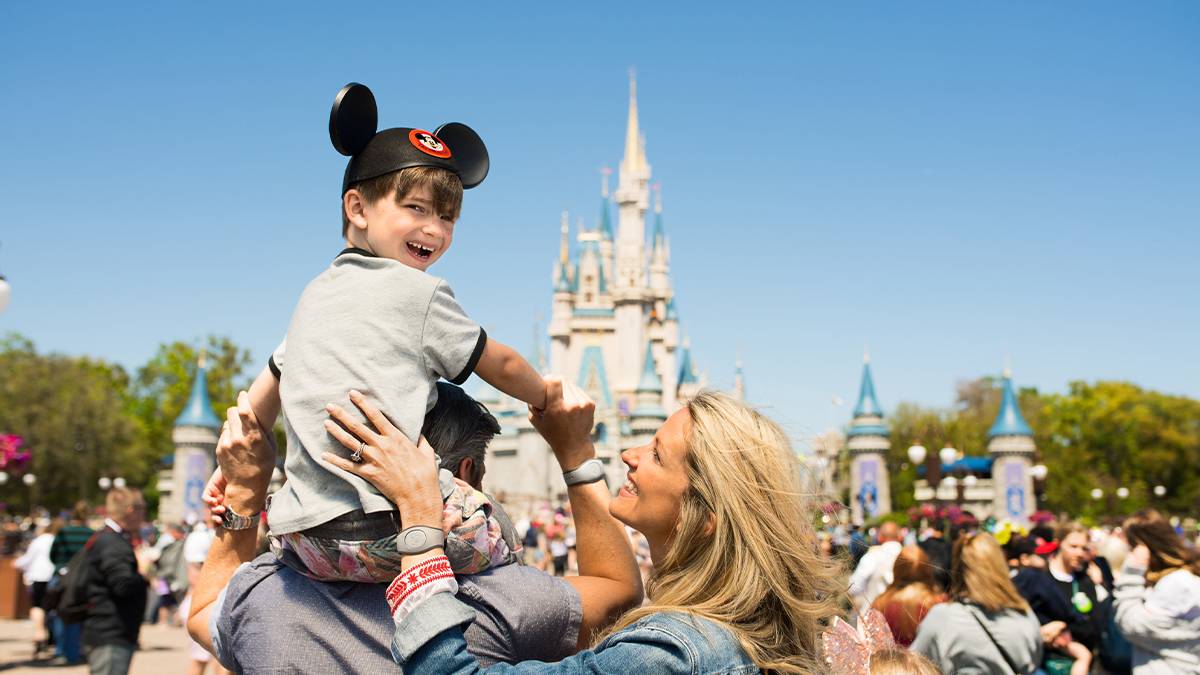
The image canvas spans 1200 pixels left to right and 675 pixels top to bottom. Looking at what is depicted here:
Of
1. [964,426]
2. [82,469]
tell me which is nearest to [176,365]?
[82,469]

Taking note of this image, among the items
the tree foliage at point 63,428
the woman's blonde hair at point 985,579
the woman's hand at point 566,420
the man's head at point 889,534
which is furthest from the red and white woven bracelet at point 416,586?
the tree foliage at point 63,428

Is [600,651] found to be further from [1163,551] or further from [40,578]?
[40,578]

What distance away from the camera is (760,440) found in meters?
2.02

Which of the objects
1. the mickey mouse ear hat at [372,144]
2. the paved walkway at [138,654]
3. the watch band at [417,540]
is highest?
the mickey mouse ear hat at [372,144]

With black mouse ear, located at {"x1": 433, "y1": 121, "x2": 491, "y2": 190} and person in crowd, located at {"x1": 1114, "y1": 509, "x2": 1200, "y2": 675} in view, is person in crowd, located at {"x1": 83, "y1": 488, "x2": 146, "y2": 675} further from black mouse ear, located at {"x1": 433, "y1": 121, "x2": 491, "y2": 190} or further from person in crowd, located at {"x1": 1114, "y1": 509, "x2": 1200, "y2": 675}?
person in crowd, located at {"x1": 1114, "y1": 509, "x2": 1200, "y2": 675}

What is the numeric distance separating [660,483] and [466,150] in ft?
2.70

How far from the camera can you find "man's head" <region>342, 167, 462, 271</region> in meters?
2.10

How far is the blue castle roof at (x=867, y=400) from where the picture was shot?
47666 millimetres

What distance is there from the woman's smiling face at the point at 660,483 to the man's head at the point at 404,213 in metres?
0.60

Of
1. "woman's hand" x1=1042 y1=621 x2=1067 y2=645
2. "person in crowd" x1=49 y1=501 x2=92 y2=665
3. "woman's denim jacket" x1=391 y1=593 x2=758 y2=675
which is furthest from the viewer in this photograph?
"person in crowd" x1=49 y1=501 x2=92 y2=665

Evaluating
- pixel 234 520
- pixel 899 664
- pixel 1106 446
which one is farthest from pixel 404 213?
pixel 1106 446

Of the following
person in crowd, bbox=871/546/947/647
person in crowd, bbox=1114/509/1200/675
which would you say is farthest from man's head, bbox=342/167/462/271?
person in crowd, bbox=1114/509/1200/675

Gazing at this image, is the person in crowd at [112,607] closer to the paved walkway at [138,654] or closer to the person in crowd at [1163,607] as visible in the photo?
the paved walkway at [138,654]

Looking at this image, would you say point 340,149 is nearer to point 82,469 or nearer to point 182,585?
point 182,585
